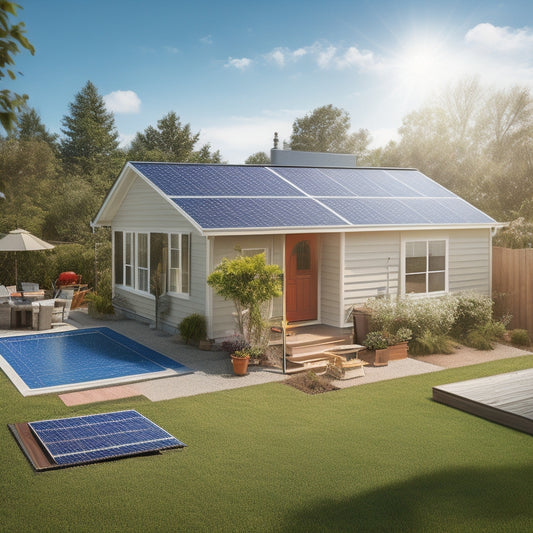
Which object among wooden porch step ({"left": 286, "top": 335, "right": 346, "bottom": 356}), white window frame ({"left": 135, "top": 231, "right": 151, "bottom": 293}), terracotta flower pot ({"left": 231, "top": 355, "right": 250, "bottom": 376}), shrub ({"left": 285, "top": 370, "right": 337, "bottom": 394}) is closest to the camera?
shrub ({"left": 285, "top": 370, "right": 337, "bottom": 394})

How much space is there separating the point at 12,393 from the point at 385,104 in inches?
2227

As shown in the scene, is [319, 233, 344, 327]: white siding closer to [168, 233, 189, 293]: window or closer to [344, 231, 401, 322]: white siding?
[344, 231, 401, 322]: white siding

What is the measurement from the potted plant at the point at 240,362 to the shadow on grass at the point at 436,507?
4.98m

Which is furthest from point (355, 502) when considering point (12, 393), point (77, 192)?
point (77, 192)

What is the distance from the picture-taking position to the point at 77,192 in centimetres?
3734

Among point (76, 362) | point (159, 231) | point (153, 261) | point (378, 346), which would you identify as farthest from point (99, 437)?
point (153, 261)

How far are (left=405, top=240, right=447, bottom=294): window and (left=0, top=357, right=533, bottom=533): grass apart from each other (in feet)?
18.9

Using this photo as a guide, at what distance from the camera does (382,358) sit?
12.4 meters

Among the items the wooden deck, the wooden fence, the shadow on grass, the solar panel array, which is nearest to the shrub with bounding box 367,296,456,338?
the solar panel array

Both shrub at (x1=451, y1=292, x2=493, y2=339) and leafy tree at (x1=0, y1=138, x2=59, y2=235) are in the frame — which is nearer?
shrub at (x1=451, y1=292, x2=493, y2=339)

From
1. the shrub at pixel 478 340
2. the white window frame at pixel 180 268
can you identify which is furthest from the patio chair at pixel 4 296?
the shrub at pixel 478 340

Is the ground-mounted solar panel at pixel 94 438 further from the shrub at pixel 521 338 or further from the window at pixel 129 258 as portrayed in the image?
the shrub at pixel 521 338

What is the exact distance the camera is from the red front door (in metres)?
14.4

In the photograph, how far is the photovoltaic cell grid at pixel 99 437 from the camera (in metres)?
7.50
